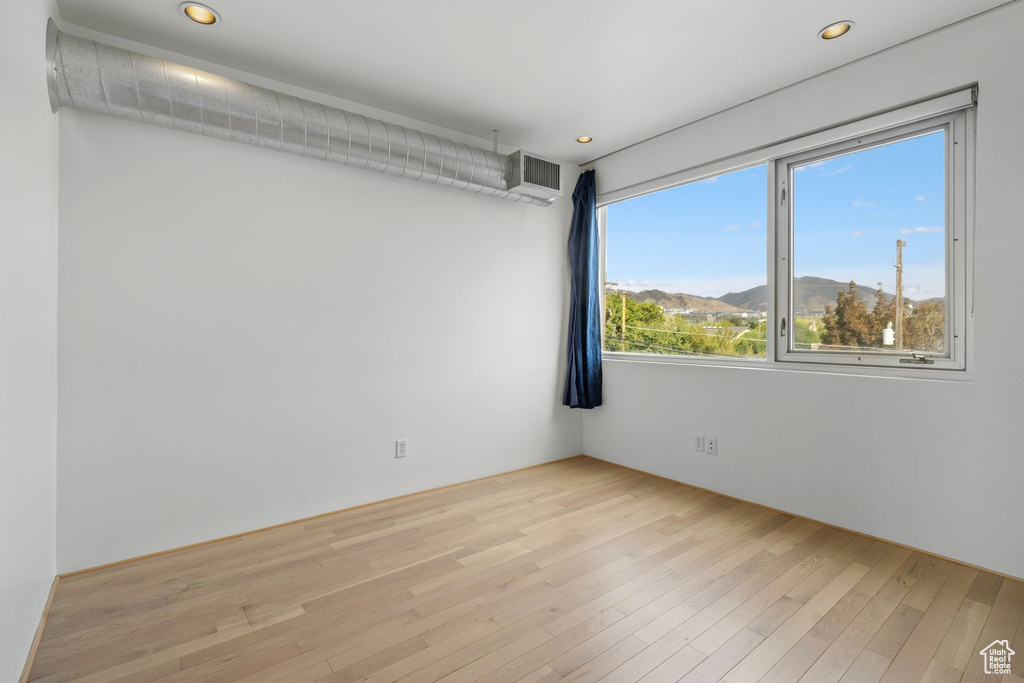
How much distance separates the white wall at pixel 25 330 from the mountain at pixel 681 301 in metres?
3.80

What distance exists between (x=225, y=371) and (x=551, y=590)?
215cm

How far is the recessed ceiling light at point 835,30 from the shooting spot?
7.91 ft

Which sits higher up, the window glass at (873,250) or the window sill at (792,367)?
the window glass at (873,250)

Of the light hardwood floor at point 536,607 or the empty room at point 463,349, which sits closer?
the light hardwood floor at point 536,607

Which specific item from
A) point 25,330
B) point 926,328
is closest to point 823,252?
point 926,328

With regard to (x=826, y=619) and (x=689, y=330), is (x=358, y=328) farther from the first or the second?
(x=826, y=619)

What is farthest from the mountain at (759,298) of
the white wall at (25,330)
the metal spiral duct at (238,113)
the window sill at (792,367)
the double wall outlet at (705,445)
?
the white wall at (25,330)

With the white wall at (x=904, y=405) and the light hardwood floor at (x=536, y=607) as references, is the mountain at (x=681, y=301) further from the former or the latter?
the light hardwood floor at (x=536, y=607)

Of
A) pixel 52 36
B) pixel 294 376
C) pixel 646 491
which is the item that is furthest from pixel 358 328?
pixel 646 491

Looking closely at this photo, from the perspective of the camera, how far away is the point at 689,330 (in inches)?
152

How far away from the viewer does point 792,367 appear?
3148 millimetres

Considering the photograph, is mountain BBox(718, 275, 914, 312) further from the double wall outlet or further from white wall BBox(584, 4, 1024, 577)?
the double wall outlet

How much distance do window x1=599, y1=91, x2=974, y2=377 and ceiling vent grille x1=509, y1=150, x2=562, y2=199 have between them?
28.1 inches

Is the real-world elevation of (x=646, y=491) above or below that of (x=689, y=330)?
below
